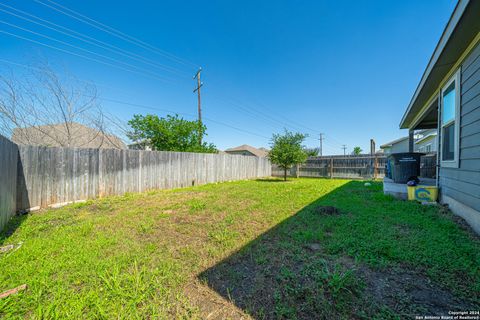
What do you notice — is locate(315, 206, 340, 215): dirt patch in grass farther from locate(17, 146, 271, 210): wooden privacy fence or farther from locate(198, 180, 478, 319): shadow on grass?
locate(17, 146, 271, 210): wooden privacy fence

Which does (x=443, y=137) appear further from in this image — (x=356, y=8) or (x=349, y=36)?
(x=349, y=36)

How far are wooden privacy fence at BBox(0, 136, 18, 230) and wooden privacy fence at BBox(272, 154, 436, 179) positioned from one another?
1206cm

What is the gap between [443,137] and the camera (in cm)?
369

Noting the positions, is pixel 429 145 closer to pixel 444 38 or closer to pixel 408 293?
pixel 444 38

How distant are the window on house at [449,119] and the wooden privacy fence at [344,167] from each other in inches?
269

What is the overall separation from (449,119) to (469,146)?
122cm

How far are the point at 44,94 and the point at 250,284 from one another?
980 cm

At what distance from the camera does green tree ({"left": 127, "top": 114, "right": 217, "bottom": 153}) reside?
9562 millimetres

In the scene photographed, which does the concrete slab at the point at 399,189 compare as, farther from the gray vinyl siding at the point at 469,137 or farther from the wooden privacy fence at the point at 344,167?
the wooden privacy fence at the point at 344,167

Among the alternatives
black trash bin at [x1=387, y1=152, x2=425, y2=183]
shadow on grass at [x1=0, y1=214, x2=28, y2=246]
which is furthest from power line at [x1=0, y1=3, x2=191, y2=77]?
black trash bin at [x1=387, y1=152, x2=425, y2=183]

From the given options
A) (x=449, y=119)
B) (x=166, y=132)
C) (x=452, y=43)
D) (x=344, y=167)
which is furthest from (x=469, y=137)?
(x=166, y=132)

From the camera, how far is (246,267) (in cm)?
180

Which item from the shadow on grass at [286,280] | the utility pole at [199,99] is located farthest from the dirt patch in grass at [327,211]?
the utility pole at [199,99]

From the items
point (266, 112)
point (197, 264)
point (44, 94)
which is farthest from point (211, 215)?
point (266, 112)
